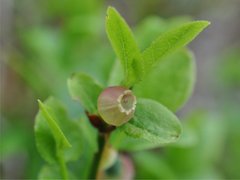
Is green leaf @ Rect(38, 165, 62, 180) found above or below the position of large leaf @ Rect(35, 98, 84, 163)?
below

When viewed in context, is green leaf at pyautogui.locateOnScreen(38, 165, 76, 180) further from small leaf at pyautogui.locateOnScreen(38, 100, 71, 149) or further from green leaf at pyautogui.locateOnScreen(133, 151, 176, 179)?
green leaf at pyautogui.locateOnScreen(133, 151, 176, 179)

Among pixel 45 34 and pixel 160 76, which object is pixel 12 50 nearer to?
pixel 45 34

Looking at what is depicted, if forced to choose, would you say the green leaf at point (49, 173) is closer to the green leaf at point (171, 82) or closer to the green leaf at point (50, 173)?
the green leaf at point (50, 173)

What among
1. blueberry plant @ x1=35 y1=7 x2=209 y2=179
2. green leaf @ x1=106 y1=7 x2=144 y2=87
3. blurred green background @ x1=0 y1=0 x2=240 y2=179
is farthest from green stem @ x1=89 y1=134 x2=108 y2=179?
blurred green background @ x1=0 y1=0 x2=240 y2=179

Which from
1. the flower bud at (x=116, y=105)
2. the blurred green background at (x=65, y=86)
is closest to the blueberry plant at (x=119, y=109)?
the flower bud at (x=116, y=105)

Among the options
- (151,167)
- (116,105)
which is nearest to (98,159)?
(116,105)

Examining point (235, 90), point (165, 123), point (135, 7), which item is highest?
point (165, 123)

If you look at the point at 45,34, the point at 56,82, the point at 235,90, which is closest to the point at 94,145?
the point at 56,82
